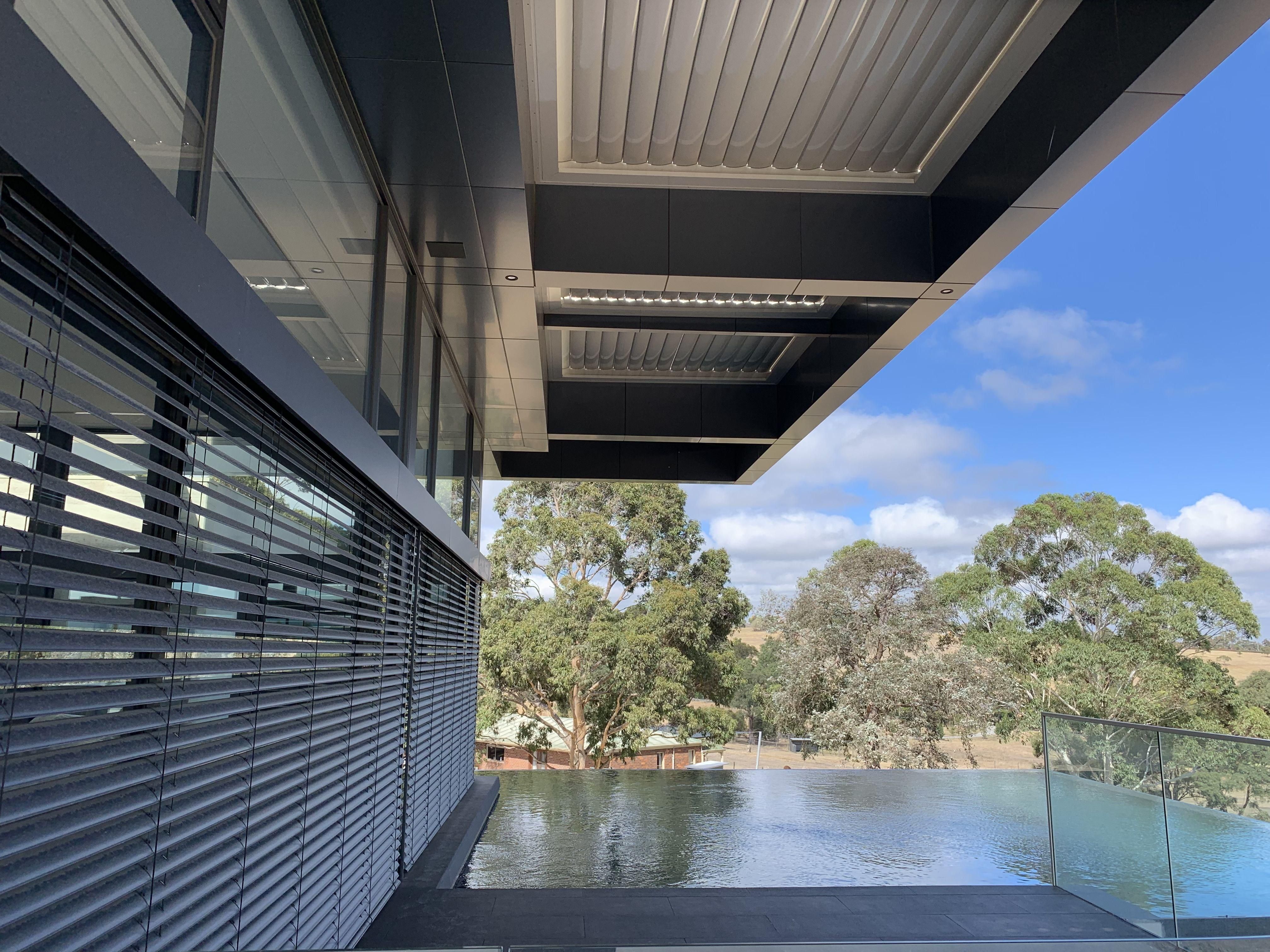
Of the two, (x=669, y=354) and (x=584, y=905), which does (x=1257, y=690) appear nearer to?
(x=669, y=354)

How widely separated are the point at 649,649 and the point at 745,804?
923 cm

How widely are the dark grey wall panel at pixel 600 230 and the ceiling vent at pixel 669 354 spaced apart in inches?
78.7

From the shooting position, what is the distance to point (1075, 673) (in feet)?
62.3

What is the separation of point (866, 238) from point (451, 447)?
3379mm

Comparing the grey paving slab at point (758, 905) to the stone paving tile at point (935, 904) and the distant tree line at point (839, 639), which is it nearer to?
the stone paving tile at point (935, 904)

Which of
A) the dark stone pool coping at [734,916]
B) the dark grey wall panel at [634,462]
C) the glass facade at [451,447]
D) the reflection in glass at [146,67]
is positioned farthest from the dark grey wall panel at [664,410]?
the reflection in glass at [146,67]

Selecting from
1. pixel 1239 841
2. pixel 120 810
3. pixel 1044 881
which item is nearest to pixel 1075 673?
pixel 1044 881

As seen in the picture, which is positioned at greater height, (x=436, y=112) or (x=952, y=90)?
(x=952, y=90)

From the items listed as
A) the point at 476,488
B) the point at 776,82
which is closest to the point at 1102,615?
the point at 476,488

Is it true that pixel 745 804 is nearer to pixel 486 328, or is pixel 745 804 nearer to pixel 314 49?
pixel 486 328

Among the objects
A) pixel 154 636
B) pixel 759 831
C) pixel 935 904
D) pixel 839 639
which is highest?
pixel 154 636

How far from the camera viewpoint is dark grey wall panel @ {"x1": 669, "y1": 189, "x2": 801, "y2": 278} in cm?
468

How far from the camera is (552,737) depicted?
19188mm

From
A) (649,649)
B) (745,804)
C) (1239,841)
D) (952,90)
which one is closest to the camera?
(952,90)
